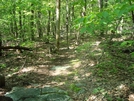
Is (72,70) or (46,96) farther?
(72,70)

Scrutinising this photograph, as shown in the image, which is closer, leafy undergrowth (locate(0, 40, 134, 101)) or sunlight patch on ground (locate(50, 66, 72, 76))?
leafy undergrowth (locate(0, 40, 134, 101))

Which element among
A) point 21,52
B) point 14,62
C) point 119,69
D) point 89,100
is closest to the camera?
point 89,100

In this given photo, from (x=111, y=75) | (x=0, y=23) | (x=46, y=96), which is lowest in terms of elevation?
(x=46, y=96)

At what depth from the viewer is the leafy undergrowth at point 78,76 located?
681 centimetres

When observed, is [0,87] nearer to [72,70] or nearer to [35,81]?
[35,81]

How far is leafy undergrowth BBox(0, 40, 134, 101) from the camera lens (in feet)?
22.3

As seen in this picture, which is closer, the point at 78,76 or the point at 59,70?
the point at 78,76

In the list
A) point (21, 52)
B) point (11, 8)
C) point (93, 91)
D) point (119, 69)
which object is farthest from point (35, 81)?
point (11, 8)

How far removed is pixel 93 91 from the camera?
7.00 m

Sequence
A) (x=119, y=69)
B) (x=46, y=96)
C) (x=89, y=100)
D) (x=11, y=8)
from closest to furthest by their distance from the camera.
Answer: (x=89, y=100)
(x=46, y=96)
(x=119, y=69)
(x=11, y=8)

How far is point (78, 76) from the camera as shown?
9.50 m

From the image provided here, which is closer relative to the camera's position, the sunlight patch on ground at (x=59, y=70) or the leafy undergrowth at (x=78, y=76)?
the leafy undergrowth at (x=78, y=76)

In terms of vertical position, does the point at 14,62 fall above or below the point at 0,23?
below

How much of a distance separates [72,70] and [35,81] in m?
2.59
